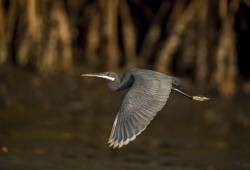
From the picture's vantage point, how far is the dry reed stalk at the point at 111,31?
37.3 feet

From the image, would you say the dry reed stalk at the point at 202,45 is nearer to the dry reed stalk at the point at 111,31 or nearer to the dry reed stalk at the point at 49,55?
the dry reed stalk at the point at 111,31

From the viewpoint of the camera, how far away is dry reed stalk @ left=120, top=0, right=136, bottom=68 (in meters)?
11.6

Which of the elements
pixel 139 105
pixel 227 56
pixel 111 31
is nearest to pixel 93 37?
pixel 111 31

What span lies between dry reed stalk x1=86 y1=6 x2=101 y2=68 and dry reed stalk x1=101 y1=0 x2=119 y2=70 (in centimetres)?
11

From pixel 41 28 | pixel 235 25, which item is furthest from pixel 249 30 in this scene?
pixel 41 28

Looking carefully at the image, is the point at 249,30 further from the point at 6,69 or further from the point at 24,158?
the point at 24,158

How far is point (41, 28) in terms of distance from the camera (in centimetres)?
1133

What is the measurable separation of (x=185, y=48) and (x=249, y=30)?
88 centimetres

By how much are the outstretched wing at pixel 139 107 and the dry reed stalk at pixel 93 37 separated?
4509mm

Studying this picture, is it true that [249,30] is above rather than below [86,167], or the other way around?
above

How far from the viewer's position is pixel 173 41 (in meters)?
11.5

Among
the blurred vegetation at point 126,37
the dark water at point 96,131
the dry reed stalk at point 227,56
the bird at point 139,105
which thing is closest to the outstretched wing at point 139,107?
the bird at point 139,105

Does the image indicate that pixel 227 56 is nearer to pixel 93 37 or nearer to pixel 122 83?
pixel 93 37

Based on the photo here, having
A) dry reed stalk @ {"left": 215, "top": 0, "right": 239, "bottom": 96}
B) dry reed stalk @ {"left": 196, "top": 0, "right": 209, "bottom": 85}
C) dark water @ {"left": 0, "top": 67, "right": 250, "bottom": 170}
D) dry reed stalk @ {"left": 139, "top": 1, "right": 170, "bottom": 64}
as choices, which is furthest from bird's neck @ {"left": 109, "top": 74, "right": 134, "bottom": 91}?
dry reed stalk @ {"left": 139, "top": 1, "right": 170, "bottom": 64}
